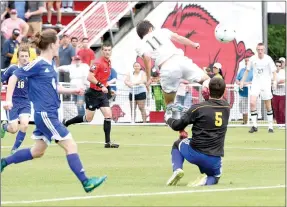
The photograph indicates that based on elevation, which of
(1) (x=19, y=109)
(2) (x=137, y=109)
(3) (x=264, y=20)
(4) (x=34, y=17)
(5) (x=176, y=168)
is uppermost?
(4) (x=34, y=17)

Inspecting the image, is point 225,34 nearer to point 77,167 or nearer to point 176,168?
point 176,168

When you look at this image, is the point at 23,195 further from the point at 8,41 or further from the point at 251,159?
the point at 8,41

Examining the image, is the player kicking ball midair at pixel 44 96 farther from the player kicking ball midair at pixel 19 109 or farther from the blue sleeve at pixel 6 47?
the blue sleeve at pixel 6 47

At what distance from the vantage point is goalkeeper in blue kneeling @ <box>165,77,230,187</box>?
13.3 meters

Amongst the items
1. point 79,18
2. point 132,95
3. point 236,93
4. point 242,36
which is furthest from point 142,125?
point 242,36

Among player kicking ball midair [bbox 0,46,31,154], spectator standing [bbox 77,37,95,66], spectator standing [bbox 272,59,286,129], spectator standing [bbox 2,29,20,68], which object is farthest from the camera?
spectator standing [bbox 77,37,95,66]

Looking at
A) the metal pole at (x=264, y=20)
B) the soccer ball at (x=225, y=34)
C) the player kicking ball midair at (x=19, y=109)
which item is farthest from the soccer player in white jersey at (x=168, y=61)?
the metal pole at (x=264, y=20)

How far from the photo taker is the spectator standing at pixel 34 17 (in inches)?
1302

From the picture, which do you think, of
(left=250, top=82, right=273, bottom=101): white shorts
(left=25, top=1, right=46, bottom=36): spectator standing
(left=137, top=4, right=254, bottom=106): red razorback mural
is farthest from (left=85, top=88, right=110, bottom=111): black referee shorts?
(left=137, top=4, right=254, bottom=106): red razorback mural

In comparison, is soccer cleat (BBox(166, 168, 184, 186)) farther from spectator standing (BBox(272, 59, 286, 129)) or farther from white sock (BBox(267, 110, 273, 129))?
spectator standing (BBox(272, 59, 286, 129))

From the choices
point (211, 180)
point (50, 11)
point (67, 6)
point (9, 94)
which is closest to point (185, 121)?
point (211, 180)

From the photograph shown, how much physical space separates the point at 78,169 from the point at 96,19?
2270 cm

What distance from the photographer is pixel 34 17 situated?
33.2 meters

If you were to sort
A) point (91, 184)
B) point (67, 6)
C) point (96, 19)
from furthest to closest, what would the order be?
point (67, 6) → point (96, 19) → point (91, 184)
